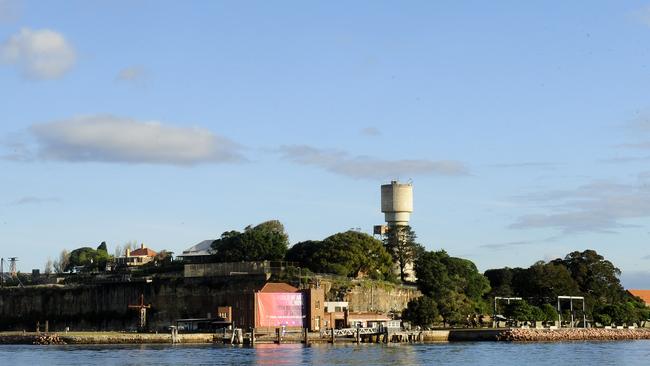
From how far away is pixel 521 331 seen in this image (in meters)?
110

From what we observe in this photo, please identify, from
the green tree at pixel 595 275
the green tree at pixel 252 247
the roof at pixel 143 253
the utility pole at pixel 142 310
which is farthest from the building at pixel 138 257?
the green tree at pixel 595 275

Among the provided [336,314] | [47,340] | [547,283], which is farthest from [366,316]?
[547,283]

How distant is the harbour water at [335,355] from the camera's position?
72.1m

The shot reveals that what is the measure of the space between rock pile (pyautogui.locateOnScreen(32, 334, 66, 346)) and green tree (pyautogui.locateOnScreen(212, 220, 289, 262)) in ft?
109

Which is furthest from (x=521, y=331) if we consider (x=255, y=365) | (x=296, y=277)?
(x=255, y=365)

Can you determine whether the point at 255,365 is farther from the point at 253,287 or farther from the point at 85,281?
the point at 85,281

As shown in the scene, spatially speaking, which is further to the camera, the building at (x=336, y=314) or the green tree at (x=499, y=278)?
the green tree at (x=499, y=278)

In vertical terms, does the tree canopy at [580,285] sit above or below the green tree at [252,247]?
below

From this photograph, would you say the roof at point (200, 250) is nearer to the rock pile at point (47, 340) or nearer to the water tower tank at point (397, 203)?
the water tower tank at point (397, 203)

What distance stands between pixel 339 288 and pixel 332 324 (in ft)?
33.5

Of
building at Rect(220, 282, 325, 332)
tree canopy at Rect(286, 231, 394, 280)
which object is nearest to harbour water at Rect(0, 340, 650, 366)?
building at Rect(220, 282, 325, 332)

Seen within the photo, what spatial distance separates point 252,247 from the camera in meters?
133

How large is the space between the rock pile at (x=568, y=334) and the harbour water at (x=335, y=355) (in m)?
8.73

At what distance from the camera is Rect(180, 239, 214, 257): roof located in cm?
15612
